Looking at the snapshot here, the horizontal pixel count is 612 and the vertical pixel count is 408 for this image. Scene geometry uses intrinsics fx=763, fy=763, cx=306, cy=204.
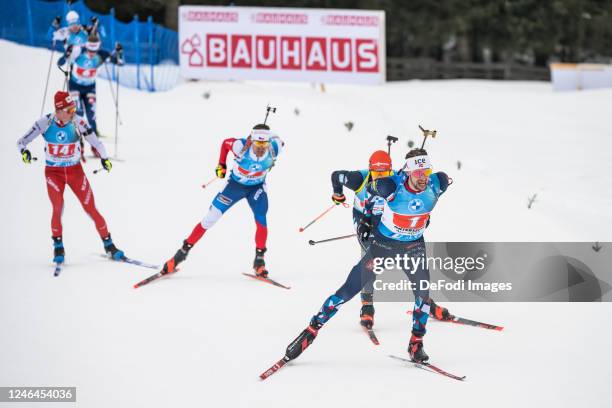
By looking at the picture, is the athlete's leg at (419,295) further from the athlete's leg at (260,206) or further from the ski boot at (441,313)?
the athlete's leg at (260,206)

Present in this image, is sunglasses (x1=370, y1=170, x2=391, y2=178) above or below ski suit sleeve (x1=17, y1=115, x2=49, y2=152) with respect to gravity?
below

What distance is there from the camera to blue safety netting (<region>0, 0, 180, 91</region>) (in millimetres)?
19297

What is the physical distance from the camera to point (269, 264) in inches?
422

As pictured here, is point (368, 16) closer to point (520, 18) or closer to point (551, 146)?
point (551, 146)

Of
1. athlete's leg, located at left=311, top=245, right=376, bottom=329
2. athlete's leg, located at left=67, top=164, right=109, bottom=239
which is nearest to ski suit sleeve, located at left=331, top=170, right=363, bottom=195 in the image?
athlete's leg, located at left=311, top=245, right=376, bottom=329

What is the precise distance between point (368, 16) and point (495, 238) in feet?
34.3

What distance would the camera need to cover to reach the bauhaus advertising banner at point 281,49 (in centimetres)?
2045

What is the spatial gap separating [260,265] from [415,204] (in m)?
3.32

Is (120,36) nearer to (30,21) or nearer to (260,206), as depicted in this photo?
(30,21)

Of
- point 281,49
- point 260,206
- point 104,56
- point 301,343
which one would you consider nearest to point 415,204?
point 301,343

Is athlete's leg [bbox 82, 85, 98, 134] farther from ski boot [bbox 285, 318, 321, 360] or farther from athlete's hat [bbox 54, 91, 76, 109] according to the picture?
ski boot [bbox 285, 318, 321, 360]

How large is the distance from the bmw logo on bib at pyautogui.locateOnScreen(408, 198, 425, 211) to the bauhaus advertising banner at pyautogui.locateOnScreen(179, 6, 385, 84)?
13.7 metres

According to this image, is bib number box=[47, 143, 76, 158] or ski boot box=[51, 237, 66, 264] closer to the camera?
bib number box=[47, 143, 76, 158]

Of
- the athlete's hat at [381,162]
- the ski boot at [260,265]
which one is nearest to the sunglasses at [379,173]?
the athlete's hat at [381,162]
